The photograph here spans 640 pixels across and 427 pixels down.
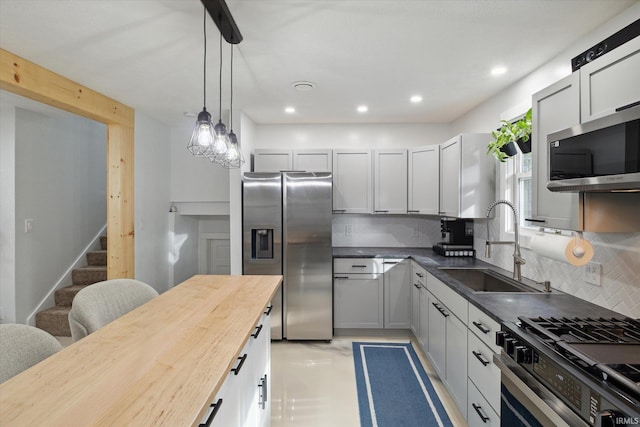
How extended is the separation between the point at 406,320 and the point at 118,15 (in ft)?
11.8

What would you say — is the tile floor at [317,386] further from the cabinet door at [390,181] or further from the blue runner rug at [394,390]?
the cabinet door at [390,181]

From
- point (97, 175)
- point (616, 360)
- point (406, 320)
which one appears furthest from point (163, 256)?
point (616, 360)

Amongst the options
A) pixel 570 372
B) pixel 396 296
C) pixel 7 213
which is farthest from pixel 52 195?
pixel 570 372

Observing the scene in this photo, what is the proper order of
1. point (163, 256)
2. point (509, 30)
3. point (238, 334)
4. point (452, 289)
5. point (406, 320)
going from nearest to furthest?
point (238, 334) → point (509, 30) → point (452, 289) → point (406, 320) → point (163, 256)

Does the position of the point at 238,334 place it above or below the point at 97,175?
below

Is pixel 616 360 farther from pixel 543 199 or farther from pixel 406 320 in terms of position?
pixel 406 320

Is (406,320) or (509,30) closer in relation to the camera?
(509,30)

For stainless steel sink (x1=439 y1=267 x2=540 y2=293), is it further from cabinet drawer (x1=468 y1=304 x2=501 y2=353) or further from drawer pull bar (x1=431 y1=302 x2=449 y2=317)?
cabinet drawer (x1=468 y1=304 x2=501 y2=353)

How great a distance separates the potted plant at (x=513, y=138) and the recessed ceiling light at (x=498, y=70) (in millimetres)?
434

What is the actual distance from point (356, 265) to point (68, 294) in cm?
336

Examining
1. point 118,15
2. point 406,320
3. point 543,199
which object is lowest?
point 406,320

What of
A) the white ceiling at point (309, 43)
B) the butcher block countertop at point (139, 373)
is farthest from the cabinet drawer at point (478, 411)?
the white ceiling at point (309, 43)

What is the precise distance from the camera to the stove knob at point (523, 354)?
4.53 feet

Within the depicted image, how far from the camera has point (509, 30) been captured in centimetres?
200
